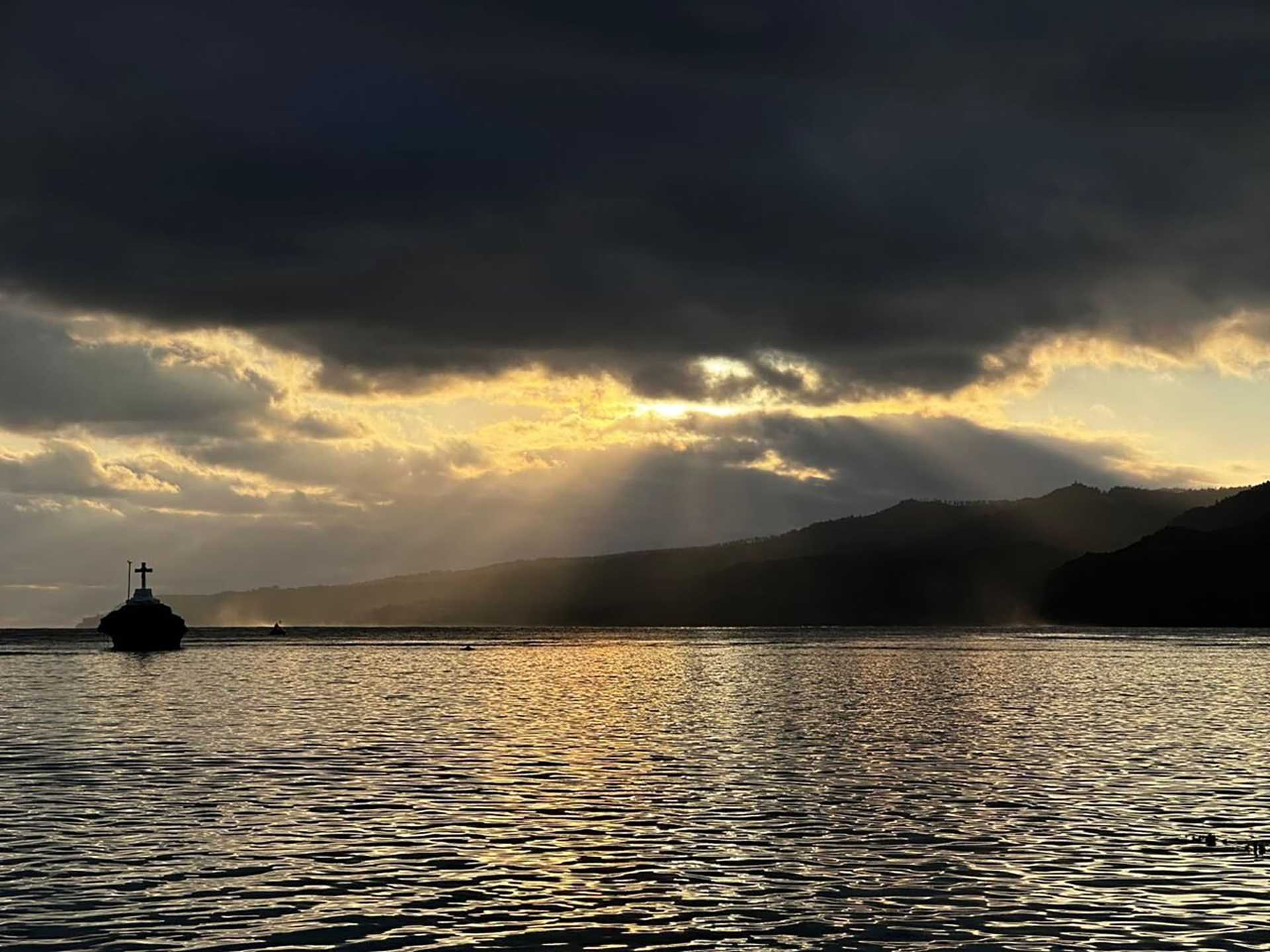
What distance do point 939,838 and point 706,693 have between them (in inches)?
2476

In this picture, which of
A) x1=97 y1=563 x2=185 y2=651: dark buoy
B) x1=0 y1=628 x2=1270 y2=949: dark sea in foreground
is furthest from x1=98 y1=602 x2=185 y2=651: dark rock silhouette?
x1=0 y1=628 x2=1270 y2=949: dark sea in foreground

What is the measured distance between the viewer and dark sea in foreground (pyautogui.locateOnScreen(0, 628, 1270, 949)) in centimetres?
2362

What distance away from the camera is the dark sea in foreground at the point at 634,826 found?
23.6 metres

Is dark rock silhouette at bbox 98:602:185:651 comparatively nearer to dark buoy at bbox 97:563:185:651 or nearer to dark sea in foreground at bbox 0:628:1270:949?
dark buoy at bbox 97:563:185:651

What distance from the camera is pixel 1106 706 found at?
7669 cm

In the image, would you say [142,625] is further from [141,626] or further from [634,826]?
[634,826]

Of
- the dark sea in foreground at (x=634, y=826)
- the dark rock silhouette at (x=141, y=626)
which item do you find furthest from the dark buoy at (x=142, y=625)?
the dark sea in foreground at (x=634, y=826)

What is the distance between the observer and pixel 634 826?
34250 millimetres

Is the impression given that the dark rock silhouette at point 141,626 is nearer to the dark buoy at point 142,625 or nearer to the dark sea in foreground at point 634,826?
the dark buoy at point 142,625

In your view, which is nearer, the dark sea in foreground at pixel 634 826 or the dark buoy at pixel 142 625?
the dark sea in foreground at pixel 634 826

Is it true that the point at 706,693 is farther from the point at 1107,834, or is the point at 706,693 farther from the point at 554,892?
the point at 554,892

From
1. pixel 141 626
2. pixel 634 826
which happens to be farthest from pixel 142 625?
pixel 634 826

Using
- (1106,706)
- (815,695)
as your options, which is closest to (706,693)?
(815,695)

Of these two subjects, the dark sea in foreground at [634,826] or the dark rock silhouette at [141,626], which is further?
the dark rock silhouette at [141,626]
